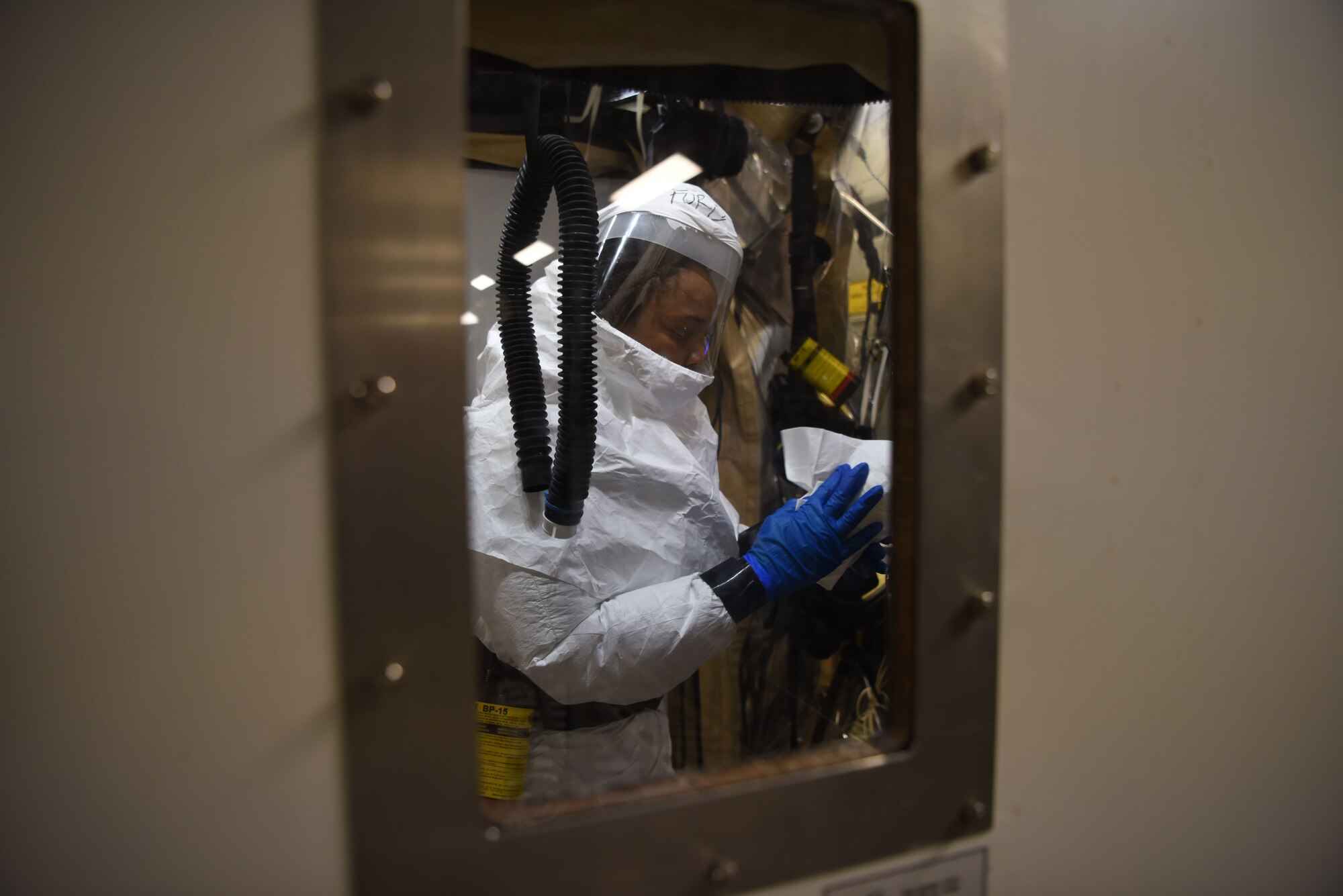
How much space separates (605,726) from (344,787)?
0.67 m

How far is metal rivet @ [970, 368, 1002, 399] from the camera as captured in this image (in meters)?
0.44

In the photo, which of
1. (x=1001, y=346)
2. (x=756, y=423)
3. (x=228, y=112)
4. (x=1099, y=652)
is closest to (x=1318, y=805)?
(x=1099, y=652)

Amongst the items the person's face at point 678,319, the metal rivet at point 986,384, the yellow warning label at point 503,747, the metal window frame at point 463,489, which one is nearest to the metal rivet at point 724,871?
the metal window frame at point 463,489

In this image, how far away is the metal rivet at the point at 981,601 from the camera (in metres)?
0.44

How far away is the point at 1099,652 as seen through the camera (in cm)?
51

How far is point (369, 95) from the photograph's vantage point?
317mm

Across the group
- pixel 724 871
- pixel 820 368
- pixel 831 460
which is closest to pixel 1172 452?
pixel 724 871

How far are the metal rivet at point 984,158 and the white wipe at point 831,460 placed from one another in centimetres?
59

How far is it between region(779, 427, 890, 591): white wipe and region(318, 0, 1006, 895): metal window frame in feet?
1.74

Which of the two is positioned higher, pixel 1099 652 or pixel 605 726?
pixel 1099 652

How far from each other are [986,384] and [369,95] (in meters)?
0.42

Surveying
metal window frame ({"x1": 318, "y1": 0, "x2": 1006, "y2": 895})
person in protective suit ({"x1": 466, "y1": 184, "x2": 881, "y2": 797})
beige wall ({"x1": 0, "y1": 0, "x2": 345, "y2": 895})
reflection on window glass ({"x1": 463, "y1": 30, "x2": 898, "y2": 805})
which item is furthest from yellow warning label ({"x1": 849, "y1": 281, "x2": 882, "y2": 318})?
beige wall ({"x1": 0, "y1": 0, "x2": 345, "y2": 895})

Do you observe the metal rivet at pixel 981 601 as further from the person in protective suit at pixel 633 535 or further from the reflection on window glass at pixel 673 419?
the person in protective suit at pixel 633 535

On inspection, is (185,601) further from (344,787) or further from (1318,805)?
(1318,805)
